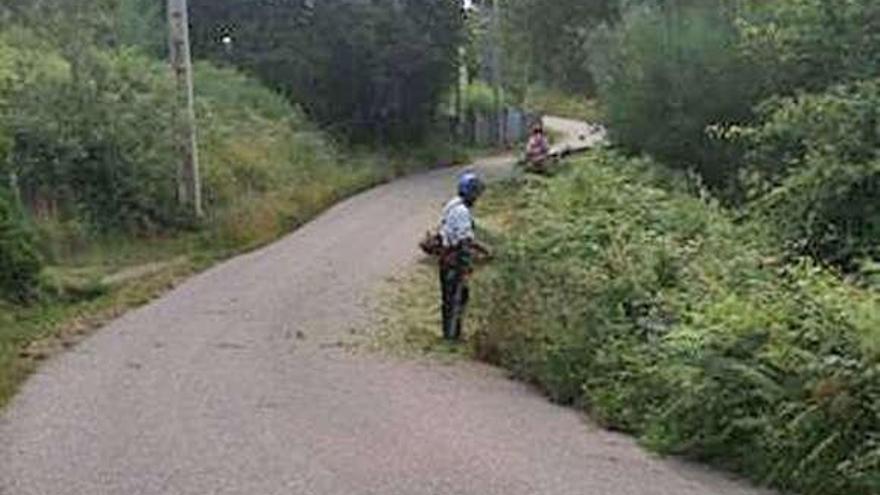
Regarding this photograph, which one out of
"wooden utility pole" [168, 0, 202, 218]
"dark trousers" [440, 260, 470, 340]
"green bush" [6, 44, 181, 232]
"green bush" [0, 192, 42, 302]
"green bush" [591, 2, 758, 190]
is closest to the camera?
"dark trousers" [440, 260, 470, 340]

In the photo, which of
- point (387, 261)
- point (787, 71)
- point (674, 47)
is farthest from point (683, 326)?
point (674, 47)

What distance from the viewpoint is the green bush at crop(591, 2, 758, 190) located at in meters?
28.7

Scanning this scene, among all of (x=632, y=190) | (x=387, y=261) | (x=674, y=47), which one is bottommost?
(x=387, y=261)

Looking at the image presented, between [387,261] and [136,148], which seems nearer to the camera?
[387,261]

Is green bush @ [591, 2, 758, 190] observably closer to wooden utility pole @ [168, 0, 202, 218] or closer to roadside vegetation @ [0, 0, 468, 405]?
roadside vegetation @ [0, 0, 468, 405]

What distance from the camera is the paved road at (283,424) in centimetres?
987

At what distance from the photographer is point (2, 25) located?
27.0 metres

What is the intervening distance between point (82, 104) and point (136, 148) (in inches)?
47.3

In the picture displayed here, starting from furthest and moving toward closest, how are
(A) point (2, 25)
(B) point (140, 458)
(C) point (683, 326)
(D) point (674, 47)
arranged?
1. (D) point (674, 47)
2. (A) point (2, 25)
3. (C) point (683, 326)
4. (B) point (140, 458)

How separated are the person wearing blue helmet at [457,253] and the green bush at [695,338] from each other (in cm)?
27

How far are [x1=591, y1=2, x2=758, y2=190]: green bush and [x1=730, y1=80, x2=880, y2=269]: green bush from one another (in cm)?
758

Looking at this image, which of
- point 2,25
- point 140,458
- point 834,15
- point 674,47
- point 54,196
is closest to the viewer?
point 140,458

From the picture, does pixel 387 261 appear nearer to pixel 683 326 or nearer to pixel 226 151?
pixel 226 151

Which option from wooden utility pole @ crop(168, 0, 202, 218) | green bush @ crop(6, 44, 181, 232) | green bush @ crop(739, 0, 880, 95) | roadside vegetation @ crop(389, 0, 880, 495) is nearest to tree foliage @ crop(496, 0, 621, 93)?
roadside vegetation @ crop(389, 0, 880, 495)
